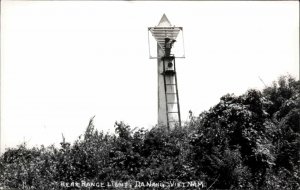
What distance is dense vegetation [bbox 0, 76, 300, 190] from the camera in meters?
15.8

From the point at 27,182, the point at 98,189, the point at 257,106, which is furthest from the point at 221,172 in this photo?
the point at 27,182

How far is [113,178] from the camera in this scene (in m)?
15.7

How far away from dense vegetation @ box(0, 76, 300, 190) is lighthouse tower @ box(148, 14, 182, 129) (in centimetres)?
404

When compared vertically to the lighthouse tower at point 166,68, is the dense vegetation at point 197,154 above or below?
below

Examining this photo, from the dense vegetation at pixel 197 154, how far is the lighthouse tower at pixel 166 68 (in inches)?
159

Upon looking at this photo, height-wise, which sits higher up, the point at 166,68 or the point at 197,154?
the point at 166,68

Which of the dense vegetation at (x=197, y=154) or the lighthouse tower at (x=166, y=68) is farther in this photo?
the lighthouse tower at (x=166, y=68)

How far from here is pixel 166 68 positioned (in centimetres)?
2370

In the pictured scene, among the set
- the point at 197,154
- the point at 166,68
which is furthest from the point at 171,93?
the point at 197,154

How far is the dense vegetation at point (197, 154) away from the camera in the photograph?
15781mm

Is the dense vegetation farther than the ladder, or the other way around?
the ladder

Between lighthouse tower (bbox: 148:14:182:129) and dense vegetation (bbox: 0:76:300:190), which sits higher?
lighthouse tower (bbox: 148:14:182:129)

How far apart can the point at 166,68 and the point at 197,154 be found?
26.4ft

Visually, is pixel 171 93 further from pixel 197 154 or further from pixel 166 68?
pixel 197 154
